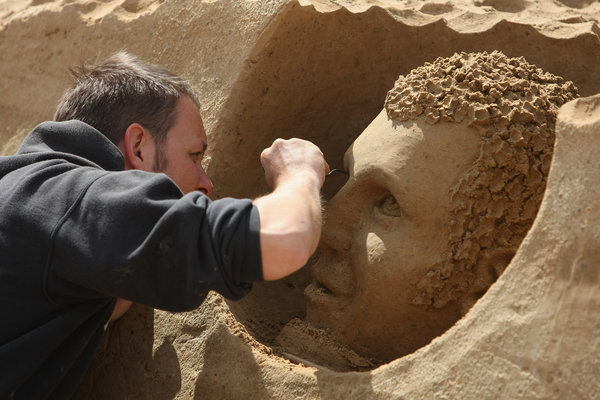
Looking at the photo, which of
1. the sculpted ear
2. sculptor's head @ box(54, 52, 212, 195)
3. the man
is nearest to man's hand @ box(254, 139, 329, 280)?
the man

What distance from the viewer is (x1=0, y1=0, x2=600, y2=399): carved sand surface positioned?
1484 mm

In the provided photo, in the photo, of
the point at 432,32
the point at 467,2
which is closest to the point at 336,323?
the point at 432,32

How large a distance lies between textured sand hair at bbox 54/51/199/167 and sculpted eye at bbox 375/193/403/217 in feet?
1.95

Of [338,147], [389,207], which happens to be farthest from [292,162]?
[338,147]

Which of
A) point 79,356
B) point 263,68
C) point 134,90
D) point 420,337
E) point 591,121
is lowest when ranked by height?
point 420,337

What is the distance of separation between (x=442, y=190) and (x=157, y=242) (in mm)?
792

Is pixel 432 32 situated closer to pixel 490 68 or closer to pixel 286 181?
pixel 490 68

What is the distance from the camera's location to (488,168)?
6.38 feet

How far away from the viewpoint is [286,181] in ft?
5.96

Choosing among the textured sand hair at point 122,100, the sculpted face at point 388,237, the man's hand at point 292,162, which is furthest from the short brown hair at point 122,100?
the sculpted face at point 388,237

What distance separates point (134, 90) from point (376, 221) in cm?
73

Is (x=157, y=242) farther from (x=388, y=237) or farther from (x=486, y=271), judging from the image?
(x=486, y=271)

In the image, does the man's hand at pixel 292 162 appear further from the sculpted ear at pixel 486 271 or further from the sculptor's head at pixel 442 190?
the sculpted ear at pixel 486 271

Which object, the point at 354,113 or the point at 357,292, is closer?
the point at 357,292
